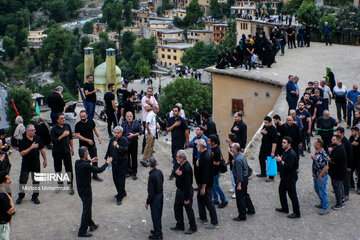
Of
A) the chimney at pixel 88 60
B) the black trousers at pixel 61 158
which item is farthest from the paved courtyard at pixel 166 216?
the chimney at pixel 88 60

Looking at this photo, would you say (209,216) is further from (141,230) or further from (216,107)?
(216,107)

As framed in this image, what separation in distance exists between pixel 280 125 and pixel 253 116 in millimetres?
9687

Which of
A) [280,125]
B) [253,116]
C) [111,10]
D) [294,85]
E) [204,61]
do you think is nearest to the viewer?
[280,125]

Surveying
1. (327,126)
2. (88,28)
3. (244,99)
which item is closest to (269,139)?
(327,126)

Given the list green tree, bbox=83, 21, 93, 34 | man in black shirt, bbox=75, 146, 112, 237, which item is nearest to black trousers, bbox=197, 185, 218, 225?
man in black shirt, bbox=75, 146, 112, 237

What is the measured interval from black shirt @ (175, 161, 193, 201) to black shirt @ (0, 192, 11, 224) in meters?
2.95

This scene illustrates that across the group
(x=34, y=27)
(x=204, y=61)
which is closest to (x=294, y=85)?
(x=204, y=61)

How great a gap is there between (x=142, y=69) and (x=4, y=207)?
90758 millimetres

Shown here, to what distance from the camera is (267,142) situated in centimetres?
1131

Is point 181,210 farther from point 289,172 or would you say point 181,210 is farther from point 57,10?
point 57,10

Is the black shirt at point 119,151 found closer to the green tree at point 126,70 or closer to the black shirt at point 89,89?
the black shirt at point 89,89

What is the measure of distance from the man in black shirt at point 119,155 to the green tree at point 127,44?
9976 cm

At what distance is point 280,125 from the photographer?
1134 centimetres

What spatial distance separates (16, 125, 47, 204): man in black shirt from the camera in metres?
10.2
